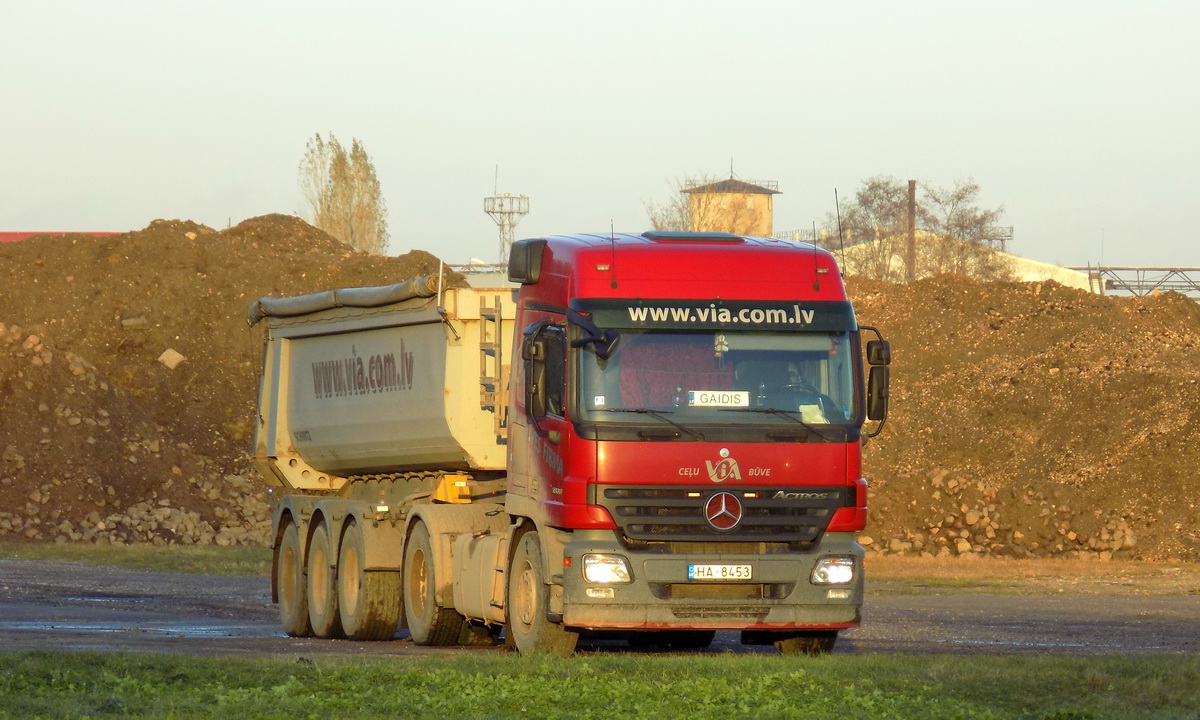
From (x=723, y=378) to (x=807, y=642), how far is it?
117 inches

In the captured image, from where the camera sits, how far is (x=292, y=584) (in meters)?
20.3

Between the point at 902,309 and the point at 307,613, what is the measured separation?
39434 mm

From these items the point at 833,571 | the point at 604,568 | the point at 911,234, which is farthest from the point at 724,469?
the point at 911,234

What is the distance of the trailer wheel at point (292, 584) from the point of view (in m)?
20.0

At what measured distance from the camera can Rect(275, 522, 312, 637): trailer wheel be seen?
20019mm

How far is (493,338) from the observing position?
1659cm

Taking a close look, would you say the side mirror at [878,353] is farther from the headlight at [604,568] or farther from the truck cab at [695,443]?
the headlight at [604,568]

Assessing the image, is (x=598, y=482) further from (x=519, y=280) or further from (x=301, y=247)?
(x=301, y=247)

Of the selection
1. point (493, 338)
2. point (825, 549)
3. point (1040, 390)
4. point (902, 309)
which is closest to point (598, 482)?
point (825, 549)

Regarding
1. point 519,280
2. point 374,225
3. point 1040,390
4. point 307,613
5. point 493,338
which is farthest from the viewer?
point 374,225

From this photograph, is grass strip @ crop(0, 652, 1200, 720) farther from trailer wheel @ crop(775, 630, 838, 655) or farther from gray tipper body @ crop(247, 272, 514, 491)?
gray tipper body @ crop(247, 272, 514, 491)

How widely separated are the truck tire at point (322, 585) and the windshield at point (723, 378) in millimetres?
6683

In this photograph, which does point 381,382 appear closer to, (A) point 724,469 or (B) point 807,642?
(B) point 807,642

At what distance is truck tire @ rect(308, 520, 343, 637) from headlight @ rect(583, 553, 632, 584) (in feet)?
20.5
